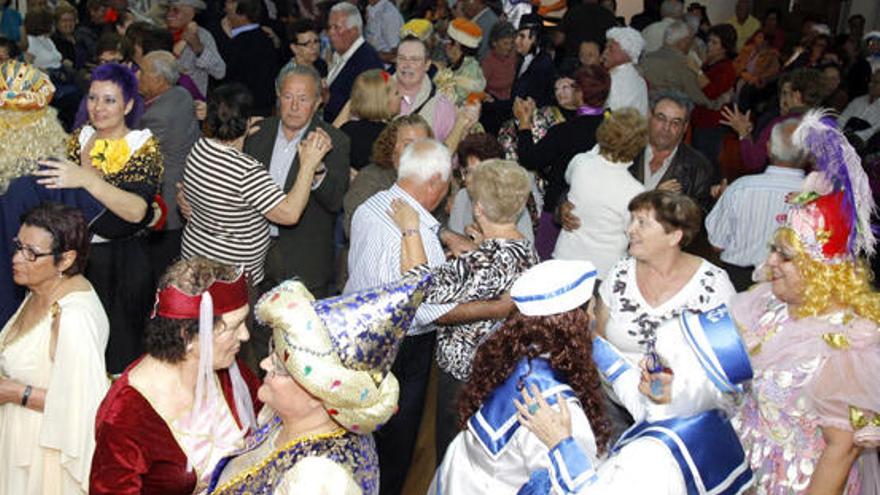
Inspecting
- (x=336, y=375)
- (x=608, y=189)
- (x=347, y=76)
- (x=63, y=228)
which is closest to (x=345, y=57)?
(x=347, y=76)

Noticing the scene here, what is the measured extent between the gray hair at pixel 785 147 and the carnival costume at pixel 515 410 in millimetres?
2209

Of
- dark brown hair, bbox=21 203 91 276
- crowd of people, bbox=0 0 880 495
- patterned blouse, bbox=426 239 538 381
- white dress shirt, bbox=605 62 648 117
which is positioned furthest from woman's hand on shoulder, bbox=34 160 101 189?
white dress shirt, bbox=605 62 648 117

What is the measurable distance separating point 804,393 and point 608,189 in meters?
1.67

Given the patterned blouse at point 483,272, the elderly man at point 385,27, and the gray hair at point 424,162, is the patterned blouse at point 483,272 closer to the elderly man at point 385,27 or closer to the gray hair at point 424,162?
the gray hair at point 424,162

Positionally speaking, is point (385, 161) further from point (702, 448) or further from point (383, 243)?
point (702, 448)

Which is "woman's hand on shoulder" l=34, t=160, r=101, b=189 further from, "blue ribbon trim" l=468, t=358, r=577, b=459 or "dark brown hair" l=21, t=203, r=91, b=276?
"blue ribbon trim" l=468, t=358, r=577, b=459

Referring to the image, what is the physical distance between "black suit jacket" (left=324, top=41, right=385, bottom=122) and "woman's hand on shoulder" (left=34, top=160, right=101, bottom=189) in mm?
2678

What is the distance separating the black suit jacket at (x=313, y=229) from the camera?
177 inches

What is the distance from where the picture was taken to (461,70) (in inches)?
237

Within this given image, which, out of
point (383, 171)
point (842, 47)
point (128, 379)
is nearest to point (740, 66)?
point (842, 47)

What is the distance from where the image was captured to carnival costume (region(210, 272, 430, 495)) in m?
2.11

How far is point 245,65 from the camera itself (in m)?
7.29

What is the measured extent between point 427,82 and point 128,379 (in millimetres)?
3308

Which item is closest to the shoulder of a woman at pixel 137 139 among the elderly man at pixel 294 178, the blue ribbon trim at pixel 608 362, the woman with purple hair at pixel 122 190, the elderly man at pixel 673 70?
the woman with purple hair at pixel 122 190
